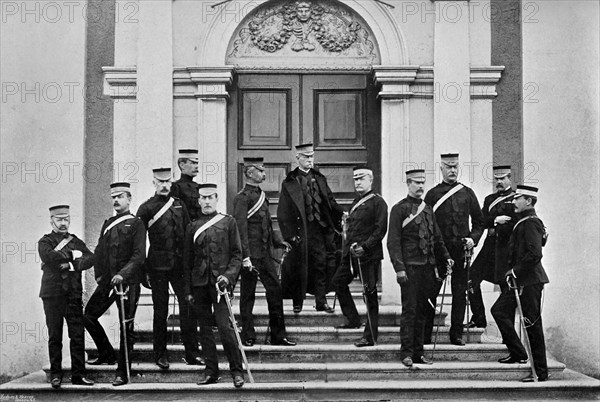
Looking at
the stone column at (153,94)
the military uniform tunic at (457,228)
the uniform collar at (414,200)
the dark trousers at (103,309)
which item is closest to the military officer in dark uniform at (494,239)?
the military uniform tunic at (457,228)

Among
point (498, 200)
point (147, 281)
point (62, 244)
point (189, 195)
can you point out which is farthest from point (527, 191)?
point (62, 244)

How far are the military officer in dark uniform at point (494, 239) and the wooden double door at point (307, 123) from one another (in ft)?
5.77

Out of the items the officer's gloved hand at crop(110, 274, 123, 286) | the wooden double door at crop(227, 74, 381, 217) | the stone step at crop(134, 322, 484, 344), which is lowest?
the stone step at crop(134, 322, 484, 344)

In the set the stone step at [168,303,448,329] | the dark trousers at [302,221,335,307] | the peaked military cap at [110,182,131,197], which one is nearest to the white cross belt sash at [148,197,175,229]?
the peaked military cap at [110,182,131,197]

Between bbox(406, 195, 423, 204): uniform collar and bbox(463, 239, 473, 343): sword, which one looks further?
bbox(463, 239, 473, 343): sword

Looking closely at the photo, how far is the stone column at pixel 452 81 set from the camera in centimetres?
1143

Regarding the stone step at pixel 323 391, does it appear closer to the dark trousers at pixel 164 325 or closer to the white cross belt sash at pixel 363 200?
the dark trousers at pixel 164 325

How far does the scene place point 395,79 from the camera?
11.5 meters

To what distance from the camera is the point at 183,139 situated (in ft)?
37.8

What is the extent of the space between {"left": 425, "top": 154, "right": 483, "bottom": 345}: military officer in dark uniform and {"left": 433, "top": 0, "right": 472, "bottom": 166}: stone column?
130 cm

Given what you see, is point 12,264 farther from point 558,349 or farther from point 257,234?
point 558,349

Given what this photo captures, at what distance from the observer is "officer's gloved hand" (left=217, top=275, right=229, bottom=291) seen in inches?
354

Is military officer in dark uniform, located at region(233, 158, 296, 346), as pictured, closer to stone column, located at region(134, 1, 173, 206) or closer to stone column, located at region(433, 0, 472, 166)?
stone column, located at region(134, 1, 173, 206)

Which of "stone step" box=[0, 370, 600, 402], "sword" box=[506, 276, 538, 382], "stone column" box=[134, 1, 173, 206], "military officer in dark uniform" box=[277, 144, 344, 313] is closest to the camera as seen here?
"stone step" box=[0, 370, 600, 402]
